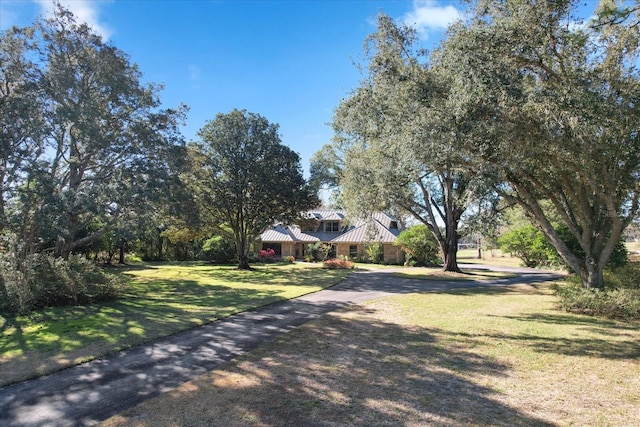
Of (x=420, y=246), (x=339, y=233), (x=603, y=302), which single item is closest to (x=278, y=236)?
(x=339, y=233)

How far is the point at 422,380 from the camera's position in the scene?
5.98 metres

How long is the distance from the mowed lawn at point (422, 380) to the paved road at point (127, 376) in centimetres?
40

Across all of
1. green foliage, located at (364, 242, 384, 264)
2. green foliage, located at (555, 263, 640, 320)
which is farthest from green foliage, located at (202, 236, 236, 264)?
green foliage, located at (555, 263, 640, 320)

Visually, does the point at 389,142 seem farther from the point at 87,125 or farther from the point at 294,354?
the point at 87,125

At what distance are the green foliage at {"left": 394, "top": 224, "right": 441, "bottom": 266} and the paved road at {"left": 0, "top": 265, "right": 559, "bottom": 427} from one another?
2795 cm

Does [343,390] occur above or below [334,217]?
below

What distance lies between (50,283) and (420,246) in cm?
3134

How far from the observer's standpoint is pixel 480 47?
9984 millimetres

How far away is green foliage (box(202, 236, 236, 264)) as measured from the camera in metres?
39.8

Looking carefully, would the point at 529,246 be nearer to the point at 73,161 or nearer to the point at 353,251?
the point at 353,251

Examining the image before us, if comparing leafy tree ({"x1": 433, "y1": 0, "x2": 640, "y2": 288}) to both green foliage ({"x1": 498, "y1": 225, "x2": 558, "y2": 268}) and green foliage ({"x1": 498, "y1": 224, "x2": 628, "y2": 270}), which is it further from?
green foliage ({"x1": 498, "y1": 225, "x2": 558, "y2": 268})

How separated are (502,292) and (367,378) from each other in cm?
1406

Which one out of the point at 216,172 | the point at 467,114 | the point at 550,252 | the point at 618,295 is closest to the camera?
the point at 467,114

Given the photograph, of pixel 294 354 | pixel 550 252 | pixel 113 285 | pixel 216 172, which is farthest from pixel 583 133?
pixel 216 172
